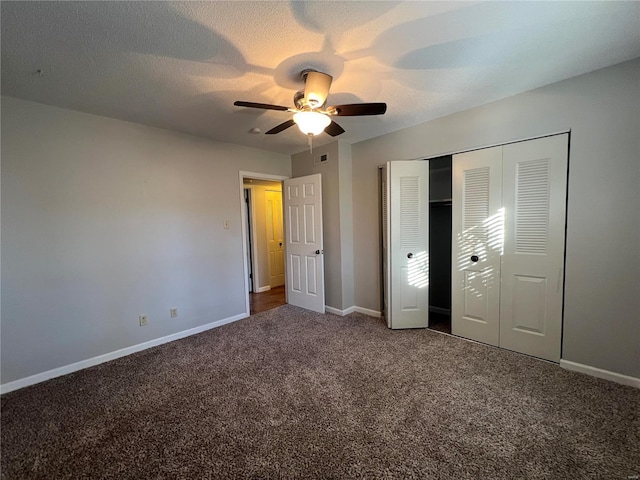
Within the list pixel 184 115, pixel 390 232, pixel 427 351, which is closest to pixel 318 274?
pixel 390 232

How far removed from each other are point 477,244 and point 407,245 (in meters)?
0.75

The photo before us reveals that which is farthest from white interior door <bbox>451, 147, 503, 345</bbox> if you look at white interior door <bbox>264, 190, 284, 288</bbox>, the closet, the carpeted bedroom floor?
white interior door <bbox>264, 190, 284, 288</bbox>

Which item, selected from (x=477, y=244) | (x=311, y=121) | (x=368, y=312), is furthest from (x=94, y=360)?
(x=477, y=244)

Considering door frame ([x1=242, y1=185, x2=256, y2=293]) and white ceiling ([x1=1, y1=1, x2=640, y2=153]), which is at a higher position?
white ceiling ([x1=1, y1=1, x2=640, y2=153])

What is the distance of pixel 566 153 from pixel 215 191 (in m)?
3.73

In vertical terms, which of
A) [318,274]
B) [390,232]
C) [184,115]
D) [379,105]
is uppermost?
[184,115]

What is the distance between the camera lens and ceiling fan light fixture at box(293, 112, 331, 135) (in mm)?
1842

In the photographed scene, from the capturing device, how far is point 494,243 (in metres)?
2.66

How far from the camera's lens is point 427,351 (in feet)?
8.90

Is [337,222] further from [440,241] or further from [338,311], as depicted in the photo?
[440,241]

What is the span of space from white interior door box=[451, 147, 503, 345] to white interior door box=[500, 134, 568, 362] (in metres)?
0.08

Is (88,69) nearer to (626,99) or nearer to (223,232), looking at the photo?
(223,232)

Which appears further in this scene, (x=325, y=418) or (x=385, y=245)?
(x=385, y=245)

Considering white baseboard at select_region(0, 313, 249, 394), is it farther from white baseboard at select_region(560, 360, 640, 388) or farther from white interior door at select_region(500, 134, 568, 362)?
white baseboard at select_region(560, 360, 640, 388)
